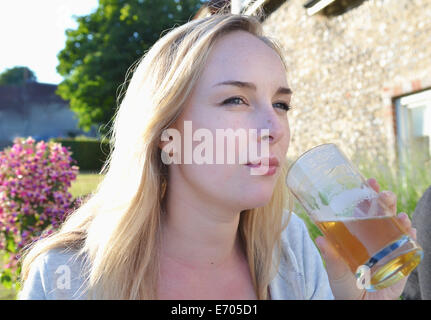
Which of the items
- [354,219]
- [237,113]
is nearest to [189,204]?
[237,113]

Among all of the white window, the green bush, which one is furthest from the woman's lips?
the green bush

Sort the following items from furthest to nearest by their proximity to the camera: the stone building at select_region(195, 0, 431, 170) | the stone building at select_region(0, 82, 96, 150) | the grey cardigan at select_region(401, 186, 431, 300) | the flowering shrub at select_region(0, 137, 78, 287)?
1. the stone building at select_region(0, 82, 96, 150)
2. the stone building at select_region(195, 0, 431, 170)
3. the flowering shrub at select_region(0, 137, 78, 287)
4. the grey cardigan at select_region(401, 186, 431, 300)

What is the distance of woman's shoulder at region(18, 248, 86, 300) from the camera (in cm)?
142

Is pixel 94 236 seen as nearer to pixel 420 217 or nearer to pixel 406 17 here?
pixel 420 217

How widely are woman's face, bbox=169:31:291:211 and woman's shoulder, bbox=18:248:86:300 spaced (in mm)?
504

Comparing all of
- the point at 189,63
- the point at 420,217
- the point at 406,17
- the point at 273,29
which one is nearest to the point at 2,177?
the point at 189,63

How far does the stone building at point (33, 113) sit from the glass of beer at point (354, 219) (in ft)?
126

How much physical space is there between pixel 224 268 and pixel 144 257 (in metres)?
0.35

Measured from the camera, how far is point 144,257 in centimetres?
158

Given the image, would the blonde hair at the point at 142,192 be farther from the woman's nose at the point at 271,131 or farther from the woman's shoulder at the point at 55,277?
the woman's nose at the point at 271,131

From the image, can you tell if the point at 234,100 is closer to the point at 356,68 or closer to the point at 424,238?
the point at 424,238

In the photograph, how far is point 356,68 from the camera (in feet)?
25.0

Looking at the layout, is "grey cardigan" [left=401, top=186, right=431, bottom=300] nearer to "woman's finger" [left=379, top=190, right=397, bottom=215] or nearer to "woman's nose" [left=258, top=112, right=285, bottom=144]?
"woman's finger" [left=379, top=190, right=397, bottom=215]

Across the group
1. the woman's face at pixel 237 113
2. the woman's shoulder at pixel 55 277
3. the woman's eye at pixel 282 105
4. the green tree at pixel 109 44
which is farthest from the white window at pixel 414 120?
the green tree at pixel 109 44
